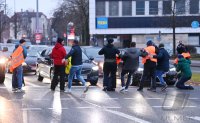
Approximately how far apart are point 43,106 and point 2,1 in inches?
2180

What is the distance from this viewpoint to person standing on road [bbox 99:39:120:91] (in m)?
16.4

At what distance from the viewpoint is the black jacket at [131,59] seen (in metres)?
16.5

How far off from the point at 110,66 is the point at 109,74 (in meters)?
0.40

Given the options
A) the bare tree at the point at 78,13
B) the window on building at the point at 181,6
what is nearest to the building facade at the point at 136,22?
the bare tree at the point at 78,13

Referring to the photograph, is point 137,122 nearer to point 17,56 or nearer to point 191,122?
point 191,122

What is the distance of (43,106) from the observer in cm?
1251

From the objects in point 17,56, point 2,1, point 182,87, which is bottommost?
point 182,87

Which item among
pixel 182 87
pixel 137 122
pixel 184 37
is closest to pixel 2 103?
pixel 137 122

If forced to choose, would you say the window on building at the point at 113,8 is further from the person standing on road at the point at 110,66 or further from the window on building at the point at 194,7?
the person standing on road at the point at 110,66

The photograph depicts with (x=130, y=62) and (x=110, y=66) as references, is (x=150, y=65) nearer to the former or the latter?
(x=130, y=62)

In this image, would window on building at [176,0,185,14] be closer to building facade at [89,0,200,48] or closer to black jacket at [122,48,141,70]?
building facade at [89,0,200,48]

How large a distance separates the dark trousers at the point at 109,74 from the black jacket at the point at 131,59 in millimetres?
370

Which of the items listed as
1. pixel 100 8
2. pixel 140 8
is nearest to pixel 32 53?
pixel 100 8

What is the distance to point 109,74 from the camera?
54.8ft
